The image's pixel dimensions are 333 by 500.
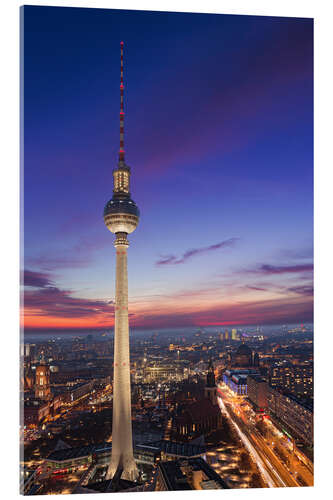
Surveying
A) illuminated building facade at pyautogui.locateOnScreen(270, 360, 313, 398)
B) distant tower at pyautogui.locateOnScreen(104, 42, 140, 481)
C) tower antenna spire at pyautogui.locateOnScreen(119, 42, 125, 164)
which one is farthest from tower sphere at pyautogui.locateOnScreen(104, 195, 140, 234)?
illuminated building facade at pyautogui.locateOnScreen(270, 360, 313, 398)

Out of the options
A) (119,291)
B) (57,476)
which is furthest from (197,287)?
(57,476)

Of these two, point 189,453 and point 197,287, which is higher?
point 197,287

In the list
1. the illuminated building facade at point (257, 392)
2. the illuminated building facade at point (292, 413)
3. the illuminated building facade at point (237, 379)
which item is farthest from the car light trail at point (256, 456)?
the illuminated building facade at point (237, 379)

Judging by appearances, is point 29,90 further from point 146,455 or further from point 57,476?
point 146,455

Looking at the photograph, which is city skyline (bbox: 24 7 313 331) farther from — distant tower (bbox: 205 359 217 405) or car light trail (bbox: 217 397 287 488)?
distant tower (bbox: 205 359 217 405)

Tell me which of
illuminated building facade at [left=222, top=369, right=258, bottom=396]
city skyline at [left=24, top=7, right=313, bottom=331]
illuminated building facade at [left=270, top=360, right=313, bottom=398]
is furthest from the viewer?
illuminated building facade at [left=222, top=369, right=258, bottom=396]

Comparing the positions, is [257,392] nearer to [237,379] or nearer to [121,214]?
[237,379]
